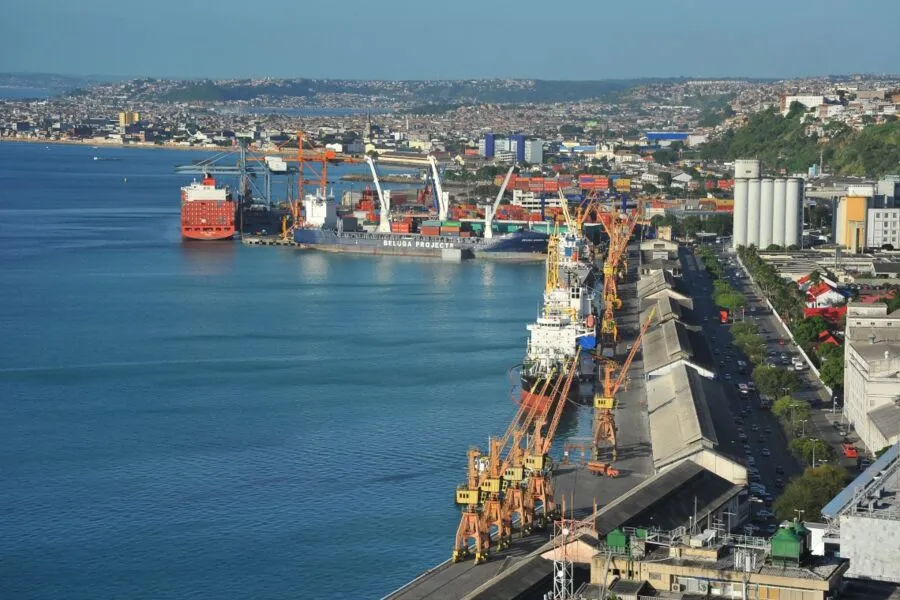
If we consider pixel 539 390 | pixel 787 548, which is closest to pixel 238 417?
pixel 539 390

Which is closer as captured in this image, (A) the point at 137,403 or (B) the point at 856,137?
(A) the point at 137,403

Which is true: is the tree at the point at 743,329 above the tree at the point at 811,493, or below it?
below

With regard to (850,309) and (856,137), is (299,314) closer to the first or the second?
(850,309)

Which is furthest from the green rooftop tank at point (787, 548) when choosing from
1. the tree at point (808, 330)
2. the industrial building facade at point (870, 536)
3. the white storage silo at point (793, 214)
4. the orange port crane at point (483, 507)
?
the white storage silo at point (793, 214)

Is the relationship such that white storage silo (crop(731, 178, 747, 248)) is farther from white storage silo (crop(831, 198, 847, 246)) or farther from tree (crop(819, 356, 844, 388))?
tree (crop(819, 356, 844, 388))

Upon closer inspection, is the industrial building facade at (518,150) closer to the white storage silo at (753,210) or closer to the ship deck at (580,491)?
the white storage silo at (753,210)

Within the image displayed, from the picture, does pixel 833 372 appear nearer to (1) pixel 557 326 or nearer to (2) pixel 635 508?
(1) pixel 557 326

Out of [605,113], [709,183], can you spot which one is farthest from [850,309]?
[605,113]
